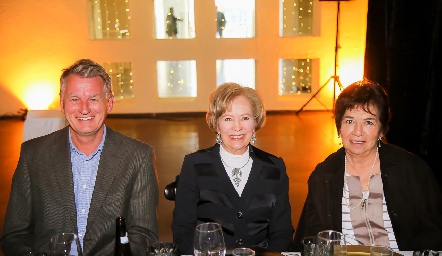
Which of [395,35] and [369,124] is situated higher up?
[395,35]

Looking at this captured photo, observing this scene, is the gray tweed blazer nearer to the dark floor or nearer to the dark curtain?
the dark floor

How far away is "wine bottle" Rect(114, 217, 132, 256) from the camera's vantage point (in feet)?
5.36

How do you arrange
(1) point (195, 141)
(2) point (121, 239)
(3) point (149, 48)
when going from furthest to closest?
(3) point (149, 48) → (1) point (195, 141) → (2) point (121, 239)

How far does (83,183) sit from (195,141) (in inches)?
179

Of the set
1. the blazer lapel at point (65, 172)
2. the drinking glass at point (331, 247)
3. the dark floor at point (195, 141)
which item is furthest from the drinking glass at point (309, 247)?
the dark floor at point (195, 141)

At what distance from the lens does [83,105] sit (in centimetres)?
206

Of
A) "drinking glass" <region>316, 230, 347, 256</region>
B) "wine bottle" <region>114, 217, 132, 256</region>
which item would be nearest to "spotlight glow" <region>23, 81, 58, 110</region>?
"wine bottle" <region>114, 217, 132, 256</region>

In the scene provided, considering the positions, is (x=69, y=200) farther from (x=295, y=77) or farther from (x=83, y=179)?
(x=295, y=77)

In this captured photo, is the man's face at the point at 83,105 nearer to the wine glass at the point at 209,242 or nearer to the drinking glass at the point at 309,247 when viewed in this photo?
the wine glass at the point at 209,242

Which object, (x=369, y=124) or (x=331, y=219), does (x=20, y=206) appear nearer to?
(x=331, y=219)

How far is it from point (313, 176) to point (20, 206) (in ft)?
4.44

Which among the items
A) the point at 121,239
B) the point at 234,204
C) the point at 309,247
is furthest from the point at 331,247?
the point at 234,204

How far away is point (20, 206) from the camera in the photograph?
2.02 meters

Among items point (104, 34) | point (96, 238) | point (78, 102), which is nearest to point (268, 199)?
point (96, 238)
